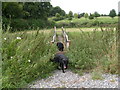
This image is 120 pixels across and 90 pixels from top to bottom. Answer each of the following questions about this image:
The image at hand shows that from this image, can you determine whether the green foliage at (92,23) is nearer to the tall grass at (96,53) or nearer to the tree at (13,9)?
the tall grass at (96,53)

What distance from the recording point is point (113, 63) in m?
4.39

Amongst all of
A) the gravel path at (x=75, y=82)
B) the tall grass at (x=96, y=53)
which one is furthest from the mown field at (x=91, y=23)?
the gravel path at (x=75, y=82)

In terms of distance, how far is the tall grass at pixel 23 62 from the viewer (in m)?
3.56

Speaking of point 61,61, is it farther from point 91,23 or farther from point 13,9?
point 13,9

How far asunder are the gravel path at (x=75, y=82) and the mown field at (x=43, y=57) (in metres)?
0.19

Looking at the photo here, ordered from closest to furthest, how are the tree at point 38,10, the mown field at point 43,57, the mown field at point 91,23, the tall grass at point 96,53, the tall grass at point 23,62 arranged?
the tall grass at point 23,62 < the mown field at point 43,57 < the tall grass at point 96,53 < the mown field at point 91,23 < the tree at point 38,10

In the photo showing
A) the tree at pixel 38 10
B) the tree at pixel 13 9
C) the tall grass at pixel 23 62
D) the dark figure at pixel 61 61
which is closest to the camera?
the tall grass at pixel 23 62

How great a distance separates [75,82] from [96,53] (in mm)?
1481

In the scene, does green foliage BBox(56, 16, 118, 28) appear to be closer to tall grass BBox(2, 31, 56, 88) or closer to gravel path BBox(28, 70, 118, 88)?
gravel path BBox(28, 70, 118, 88)

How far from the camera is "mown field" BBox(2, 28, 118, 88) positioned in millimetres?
3701

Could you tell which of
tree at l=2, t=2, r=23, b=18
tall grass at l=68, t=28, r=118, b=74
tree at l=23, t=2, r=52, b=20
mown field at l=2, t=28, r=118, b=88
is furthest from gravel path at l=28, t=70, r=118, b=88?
tree at l=23, t=2, r=52, b=20

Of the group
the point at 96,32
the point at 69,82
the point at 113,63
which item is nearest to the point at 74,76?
the point at 69,82

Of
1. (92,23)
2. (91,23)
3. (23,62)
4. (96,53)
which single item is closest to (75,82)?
(23,62)

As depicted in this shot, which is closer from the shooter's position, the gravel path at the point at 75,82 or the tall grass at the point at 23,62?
the tall grass at the point at 23,62
